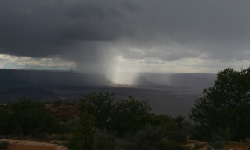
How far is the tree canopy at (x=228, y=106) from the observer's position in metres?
18.9

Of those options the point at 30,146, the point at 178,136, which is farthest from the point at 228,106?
the point at 30,146

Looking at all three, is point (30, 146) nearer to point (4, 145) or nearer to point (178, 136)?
point (4, 145)

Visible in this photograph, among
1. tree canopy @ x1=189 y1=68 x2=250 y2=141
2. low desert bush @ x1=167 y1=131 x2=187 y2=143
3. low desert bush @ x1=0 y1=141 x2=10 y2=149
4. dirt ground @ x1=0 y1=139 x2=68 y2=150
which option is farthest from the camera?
low desert bush @ x1=167 y1=131 x2=187 y2=143

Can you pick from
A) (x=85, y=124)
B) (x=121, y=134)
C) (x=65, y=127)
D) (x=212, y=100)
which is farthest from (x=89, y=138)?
(x=65, y=127)

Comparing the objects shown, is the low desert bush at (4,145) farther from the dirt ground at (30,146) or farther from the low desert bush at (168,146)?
the low desert bush at (168,146)

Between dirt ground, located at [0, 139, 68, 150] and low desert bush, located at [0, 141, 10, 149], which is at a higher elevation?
low desert bush, located at [0, 141, 10, 149]

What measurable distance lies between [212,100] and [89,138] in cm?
1448

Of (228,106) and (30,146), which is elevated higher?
(228,106)

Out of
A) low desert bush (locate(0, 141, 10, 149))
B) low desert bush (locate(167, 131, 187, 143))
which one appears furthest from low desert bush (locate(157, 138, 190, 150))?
low desert bush (locate(0, 141, 10, 149))

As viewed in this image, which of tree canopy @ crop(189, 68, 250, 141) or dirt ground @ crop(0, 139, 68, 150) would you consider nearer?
dirt ground @ crop(0, 139, 68, 150)

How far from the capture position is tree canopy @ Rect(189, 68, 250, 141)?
18922 mm

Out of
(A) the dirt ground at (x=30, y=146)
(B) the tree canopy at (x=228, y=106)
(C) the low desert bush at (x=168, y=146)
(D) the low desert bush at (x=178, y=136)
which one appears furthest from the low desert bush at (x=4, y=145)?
(B) the tree canopy at (x=228, y=106)

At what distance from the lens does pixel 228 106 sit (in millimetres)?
19531

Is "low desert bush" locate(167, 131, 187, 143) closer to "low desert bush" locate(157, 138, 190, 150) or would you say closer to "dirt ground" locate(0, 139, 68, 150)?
"low desert bush" locate(157, 138, 190, 150)
